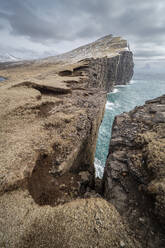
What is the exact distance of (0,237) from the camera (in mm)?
3250

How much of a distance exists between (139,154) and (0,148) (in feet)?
22.7

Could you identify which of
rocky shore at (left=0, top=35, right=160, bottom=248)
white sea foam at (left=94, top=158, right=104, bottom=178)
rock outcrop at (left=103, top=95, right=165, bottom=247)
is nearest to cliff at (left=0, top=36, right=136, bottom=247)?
rocky shore at (left=0, top=35, right=160, bottom=248)

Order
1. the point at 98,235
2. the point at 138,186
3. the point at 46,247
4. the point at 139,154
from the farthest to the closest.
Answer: the point at 139,154 → the point at 138,186 → the point at 98,235 → the point at 46,247

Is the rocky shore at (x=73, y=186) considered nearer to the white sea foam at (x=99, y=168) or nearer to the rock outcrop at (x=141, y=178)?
the rock outcrop at (x=141, y=178)

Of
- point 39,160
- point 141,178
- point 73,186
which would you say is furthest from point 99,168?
point 141,178

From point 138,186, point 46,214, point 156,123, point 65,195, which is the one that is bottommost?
point 65,195

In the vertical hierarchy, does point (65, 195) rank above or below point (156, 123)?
below

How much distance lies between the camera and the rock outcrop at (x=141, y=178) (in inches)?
138

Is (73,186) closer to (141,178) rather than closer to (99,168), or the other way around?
(141,178)

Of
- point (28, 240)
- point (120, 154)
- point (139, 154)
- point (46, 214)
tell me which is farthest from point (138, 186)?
point (28, 240)

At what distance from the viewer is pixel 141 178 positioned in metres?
4.54

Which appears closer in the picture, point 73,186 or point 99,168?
point 73,186

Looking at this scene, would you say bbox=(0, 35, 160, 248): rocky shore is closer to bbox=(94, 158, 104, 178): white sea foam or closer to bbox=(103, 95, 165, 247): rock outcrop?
bbox=(103, 95, 165, 247): rock outcrop

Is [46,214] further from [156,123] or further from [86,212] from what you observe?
[156,123]
